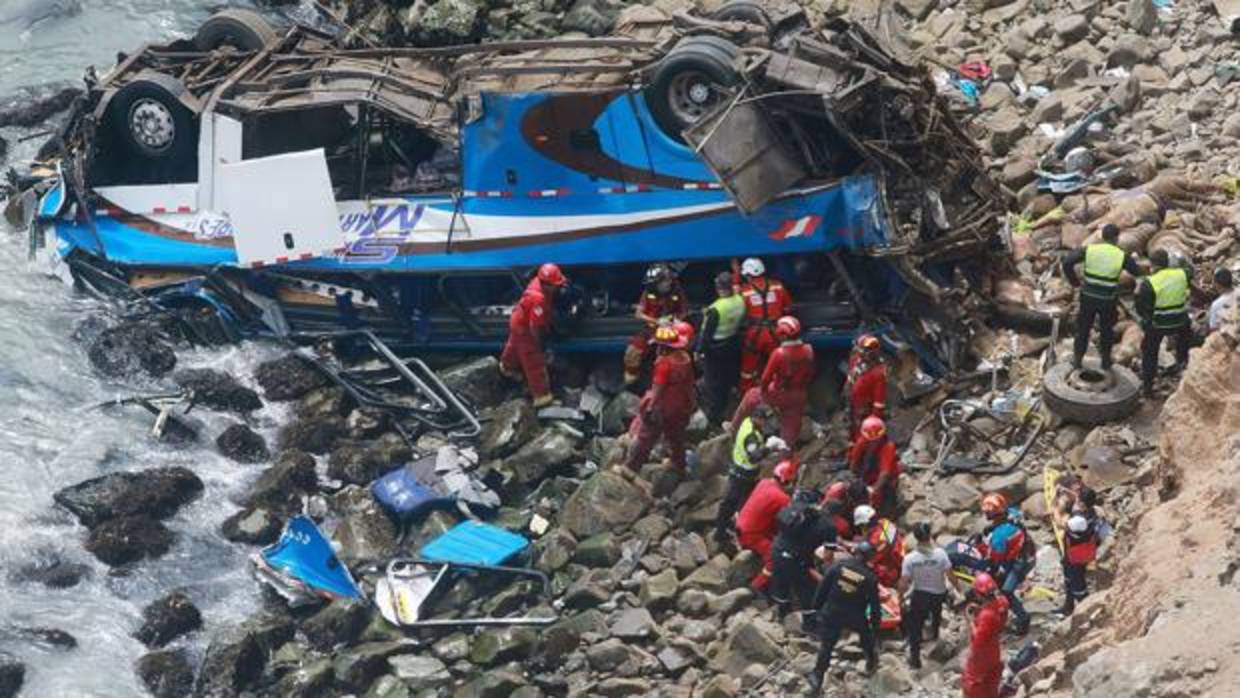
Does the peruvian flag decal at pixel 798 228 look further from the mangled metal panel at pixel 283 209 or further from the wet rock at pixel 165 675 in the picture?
the wet rock at pixel 165 675

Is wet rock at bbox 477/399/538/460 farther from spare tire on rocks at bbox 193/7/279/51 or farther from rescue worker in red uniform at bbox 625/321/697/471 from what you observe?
spare tire on rocks at bbox 193/7/279/51

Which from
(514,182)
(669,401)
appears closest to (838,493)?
(669,401)

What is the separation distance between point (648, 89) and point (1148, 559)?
641cm

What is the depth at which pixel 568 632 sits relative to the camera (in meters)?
13.2

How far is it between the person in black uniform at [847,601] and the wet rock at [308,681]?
3.37m

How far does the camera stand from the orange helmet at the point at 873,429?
13.3 m

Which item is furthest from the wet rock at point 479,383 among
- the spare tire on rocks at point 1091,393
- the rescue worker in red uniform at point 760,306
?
the spare tire on rocks at point 1091,393

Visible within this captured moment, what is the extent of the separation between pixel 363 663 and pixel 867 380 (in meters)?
Answer: 3.88

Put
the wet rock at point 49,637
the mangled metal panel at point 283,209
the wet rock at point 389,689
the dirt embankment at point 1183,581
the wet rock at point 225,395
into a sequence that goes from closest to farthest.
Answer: the dirt embankment at point 1183,581
the wet rock at point 389,689
the wet rock at point 49,637
the mangled metal panel at point 283,209
the wet rock at point 225,395

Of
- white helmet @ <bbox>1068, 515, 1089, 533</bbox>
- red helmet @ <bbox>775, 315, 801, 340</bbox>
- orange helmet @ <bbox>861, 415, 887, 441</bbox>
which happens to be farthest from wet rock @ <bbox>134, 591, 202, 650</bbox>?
white helmet @ <bbox>1068, 515, 1089, 533</bbox>

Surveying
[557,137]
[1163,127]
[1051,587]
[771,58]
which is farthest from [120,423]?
[1163,127]

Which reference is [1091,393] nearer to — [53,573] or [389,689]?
[389,689]

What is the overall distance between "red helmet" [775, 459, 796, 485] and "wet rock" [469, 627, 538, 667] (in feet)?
6.40

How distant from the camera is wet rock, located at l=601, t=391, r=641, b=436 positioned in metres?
15.4
